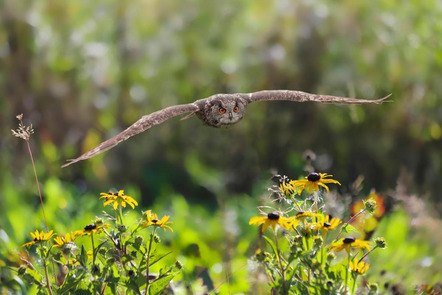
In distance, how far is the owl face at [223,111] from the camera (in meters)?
1.10

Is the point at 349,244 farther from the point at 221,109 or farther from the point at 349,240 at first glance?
the point at 221,109

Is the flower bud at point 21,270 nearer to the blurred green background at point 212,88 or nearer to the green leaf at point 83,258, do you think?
the green leaf at point 83,258

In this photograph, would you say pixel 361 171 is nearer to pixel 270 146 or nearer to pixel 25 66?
pixel 270 146

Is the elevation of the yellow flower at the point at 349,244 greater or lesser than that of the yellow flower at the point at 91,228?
lesser

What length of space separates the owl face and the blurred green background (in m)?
1.47

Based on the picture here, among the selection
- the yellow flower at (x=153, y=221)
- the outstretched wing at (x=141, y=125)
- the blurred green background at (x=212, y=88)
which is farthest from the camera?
the blurred green background at (x=212, y=88)

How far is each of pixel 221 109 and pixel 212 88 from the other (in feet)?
5.21

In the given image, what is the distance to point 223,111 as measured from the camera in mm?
1104

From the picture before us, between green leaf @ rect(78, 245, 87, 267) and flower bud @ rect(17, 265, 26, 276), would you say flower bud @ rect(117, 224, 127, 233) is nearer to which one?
green leaf @ rect(78, 245, 87, 267)

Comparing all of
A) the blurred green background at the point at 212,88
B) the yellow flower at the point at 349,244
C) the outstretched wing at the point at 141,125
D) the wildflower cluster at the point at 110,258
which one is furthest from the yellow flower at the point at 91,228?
the blurred green background at the point at 212,88

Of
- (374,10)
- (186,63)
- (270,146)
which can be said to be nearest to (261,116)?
(270,146)

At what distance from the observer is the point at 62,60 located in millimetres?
2900

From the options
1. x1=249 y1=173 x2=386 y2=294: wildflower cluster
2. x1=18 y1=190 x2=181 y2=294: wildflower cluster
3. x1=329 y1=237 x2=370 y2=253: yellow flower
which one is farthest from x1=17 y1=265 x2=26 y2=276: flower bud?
x1=329 y1=237 x2=370 y2=253: yellow flower

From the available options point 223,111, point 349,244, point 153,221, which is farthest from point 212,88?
point 349,244
